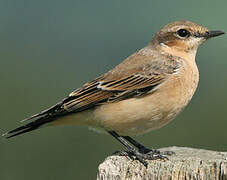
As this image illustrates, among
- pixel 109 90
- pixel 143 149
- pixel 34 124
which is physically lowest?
pixel 143 149

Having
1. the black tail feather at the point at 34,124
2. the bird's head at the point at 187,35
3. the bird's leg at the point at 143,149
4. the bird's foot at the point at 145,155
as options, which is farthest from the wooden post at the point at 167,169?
the bird's head at the point at 187,35

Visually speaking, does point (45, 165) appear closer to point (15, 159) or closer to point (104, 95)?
point (15, 159)

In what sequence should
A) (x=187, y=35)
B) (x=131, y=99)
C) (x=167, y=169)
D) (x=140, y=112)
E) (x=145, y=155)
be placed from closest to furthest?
(x=167, y=169) < (x=145, y=155) < (x=140, y=112) < (x=131, y=99) < (x=187, y=35)

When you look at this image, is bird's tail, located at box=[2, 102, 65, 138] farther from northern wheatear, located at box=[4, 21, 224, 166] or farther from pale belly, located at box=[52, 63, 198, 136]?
pale belly, located at box=[52, 63, 198, 136]

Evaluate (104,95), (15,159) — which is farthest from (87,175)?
(104,95)

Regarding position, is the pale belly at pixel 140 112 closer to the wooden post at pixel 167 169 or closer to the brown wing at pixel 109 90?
the brown wing at pixel 109 90

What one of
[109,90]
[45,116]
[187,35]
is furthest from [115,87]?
[187,35]

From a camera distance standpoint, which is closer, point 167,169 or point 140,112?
point 167,169

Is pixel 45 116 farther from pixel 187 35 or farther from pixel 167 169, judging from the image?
pixel 187 35
